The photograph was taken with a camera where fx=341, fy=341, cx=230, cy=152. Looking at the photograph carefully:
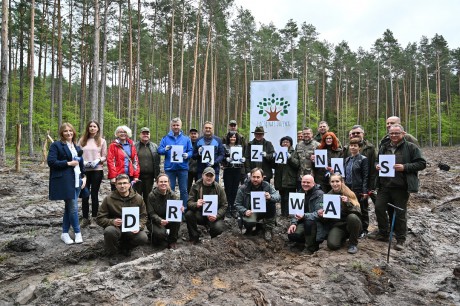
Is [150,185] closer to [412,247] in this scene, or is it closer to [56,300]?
[56,300]

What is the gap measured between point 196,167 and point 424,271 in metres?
4.75

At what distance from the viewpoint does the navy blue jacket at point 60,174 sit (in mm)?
5879

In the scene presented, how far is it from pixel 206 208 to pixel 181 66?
22.0 metres

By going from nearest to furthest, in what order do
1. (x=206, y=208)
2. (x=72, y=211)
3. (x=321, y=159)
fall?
1. (x=72, y=211)
2. (x=206, y=208)
3. (x=321, y=159)

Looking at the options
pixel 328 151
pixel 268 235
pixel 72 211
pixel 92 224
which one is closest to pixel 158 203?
pixel 72 211

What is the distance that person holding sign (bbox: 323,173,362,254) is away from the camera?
18.9 feet

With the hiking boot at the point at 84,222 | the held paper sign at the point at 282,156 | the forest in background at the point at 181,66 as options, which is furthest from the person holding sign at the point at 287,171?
the forest in background at the point at 181,66

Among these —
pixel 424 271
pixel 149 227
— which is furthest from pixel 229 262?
pixel 424 271

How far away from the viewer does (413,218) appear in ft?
28.0

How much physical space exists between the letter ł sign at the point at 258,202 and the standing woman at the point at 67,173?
318cm

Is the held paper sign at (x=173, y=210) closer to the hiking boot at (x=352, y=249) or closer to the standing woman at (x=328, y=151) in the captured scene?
the hiking boot at (x=352, y=249)

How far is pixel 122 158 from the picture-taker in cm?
664

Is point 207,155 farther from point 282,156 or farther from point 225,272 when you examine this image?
point 225,272

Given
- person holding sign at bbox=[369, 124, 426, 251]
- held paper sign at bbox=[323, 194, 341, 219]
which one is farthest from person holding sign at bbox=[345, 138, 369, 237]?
held paper sign at bbox=[323, 194, 341, 219]
